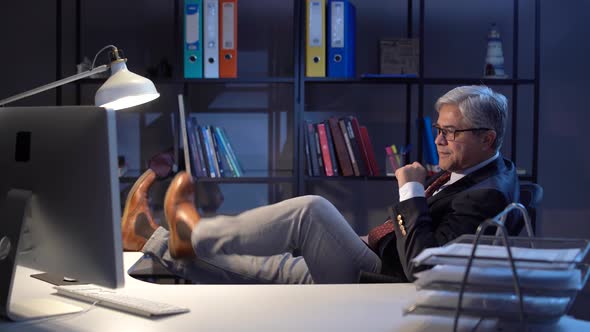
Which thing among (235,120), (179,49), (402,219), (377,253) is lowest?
(377,253)

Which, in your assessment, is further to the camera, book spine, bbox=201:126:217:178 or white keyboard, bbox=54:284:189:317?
book spine, bbox=201:126:217:178

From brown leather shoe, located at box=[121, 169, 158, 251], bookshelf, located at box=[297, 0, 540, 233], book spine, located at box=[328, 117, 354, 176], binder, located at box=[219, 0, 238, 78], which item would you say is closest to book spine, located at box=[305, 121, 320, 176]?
book spine, located at box=[328, 117, 354, 176]

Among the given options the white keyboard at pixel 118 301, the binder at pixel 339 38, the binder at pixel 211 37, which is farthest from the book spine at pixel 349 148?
the white keyboard at pixel 118 301

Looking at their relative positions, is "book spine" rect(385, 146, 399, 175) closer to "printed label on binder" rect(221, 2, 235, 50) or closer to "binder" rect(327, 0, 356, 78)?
"binder" rect(327, 0, 356, 78)

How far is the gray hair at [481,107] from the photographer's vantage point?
2.45 m

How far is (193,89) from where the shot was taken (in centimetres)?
425

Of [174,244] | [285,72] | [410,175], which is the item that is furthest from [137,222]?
[285,72]

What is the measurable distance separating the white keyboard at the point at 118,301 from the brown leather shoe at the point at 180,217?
402 mm

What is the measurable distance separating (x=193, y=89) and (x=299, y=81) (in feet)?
2.45

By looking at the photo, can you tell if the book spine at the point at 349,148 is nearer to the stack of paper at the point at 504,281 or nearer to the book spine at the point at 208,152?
the book spine at the point at 208,152

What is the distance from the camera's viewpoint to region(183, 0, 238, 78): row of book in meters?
3.71

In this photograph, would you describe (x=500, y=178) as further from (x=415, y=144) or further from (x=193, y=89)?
(x=193, y=89)

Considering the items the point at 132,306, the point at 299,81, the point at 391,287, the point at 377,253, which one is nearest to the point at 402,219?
the point at 377,253

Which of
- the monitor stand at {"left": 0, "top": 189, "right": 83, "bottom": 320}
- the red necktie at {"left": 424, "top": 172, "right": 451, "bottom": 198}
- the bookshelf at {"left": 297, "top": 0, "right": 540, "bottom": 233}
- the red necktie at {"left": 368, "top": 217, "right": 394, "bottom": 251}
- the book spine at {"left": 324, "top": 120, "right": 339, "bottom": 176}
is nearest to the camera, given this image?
the monitor stand at {"left": 0, "top": 189, "right": 83, "bottom": 320}
